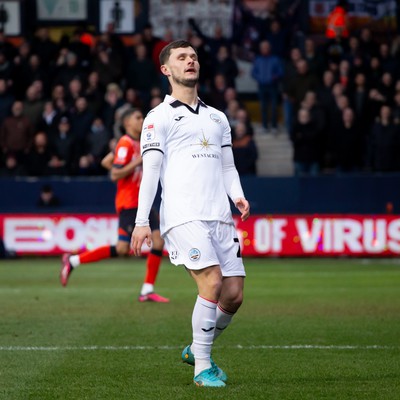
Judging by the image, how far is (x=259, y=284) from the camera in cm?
1616

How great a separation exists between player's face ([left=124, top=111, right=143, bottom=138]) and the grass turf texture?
2027mm

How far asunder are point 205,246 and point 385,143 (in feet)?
49.4

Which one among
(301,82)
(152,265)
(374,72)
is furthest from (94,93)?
(152,265)

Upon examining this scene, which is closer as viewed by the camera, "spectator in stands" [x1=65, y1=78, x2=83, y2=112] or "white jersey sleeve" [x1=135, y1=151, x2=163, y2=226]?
"white jersey sleeve" [x1=135, y1=151, x2=163, y2=226]

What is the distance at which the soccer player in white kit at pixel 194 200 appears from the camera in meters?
7.62

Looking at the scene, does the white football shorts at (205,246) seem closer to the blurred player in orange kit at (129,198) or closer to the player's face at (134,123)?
the blurred player in orange kit at (129,198)

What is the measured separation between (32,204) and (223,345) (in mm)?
12836

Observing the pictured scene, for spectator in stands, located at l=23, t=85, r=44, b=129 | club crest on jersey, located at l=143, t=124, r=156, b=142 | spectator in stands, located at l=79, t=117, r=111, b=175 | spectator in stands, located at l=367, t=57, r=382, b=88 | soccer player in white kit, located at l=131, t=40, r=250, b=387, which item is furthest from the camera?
spectator in stands, located at l=367, t=57, r=382, b=88

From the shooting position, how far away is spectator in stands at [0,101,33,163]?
22906 mm

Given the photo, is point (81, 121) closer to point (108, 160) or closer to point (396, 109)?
point (396, 109)

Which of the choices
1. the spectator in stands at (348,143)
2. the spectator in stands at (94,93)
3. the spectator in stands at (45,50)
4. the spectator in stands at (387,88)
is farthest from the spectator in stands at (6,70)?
the spectator in stands at (387,88)

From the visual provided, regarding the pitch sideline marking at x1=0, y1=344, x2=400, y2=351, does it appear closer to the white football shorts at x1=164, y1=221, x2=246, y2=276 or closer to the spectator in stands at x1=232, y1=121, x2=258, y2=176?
the white football shorts at x1=164, y1=221, x2=246, y2=276

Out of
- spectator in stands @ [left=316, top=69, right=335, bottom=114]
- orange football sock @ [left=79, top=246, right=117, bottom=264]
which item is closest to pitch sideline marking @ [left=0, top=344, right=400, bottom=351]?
orange football sock @ [left=79, top=246, right=117, bottom=264]

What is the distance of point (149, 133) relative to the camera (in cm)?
774
